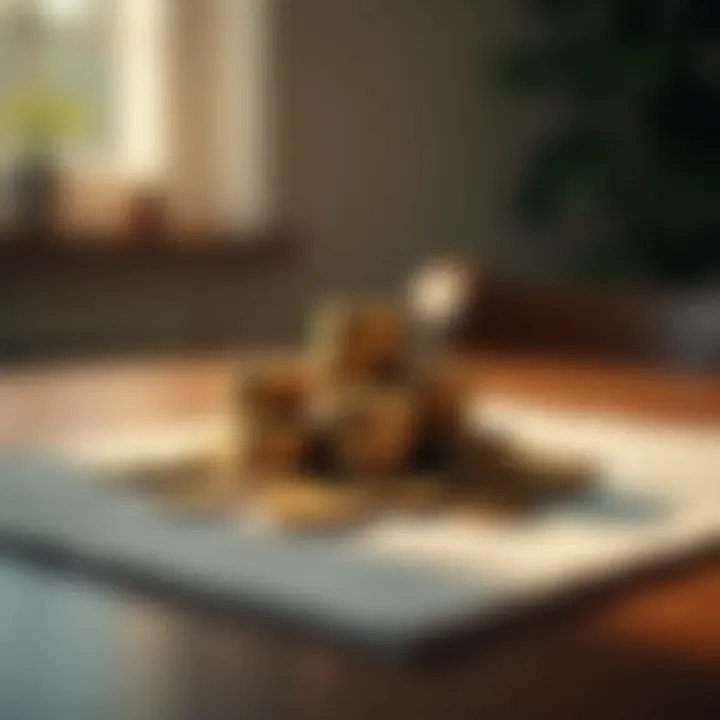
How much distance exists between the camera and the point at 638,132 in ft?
10.7

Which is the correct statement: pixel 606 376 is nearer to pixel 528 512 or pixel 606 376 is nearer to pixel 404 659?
pixel 528 512

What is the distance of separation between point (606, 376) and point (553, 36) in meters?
1.95

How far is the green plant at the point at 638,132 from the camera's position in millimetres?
3064

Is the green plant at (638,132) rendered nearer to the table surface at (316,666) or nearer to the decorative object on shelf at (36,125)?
the decorative object on shelf at (36,125)

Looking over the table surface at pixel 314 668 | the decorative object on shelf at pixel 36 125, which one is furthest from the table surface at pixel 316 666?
the decorative object on shelf at pixel 36 125

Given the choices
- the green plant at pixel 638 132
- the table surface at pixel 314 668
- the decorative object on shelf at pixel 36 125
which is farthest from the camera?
the green plant at pixel 638 132

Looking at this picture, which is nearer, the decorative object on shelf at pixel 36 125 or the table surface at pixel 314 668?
the table surface at pixel 314 668

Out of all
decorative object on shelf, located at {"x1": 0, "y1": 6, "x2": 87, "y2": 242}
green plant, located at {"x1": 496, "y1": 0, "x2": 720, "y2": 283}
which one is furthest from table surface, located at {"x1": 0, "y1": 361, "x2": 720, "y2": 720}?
green plant, located at {"x1": 496, "y1": 0, "x2": 720, "y2": 283}

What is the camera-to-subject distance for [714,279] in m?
3.11

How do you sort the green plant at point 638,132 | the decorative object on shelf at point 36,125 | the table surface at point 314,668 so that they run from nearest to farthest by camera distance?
the table surface at point 314,668, the decorative object on shelf at point 36,125, the green plant at point 638,132

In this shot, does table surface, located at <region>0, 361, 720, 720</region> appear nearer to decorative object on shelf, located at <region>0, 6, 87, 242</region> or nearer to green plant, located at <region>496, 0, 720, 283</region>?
decorative object on shelf, located at <region>0, 6, 87, 242</region>

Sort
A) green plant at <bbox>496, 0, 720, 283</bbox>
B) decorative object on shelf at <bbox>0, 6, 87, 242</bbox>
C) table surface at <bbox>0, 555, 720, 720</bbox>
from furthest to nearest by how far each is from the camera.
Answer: green plant at <bbox>496, 0, 720, 283</bbox>
decorative object on shelf at <bbox>0, 6, 87, 242</bbox>
table surface at <bbox>0, 555, 720, 720</bbox>

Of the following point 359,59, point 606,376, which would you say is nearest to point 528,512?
point 606,376

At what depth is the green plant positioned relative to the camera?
3.06m
